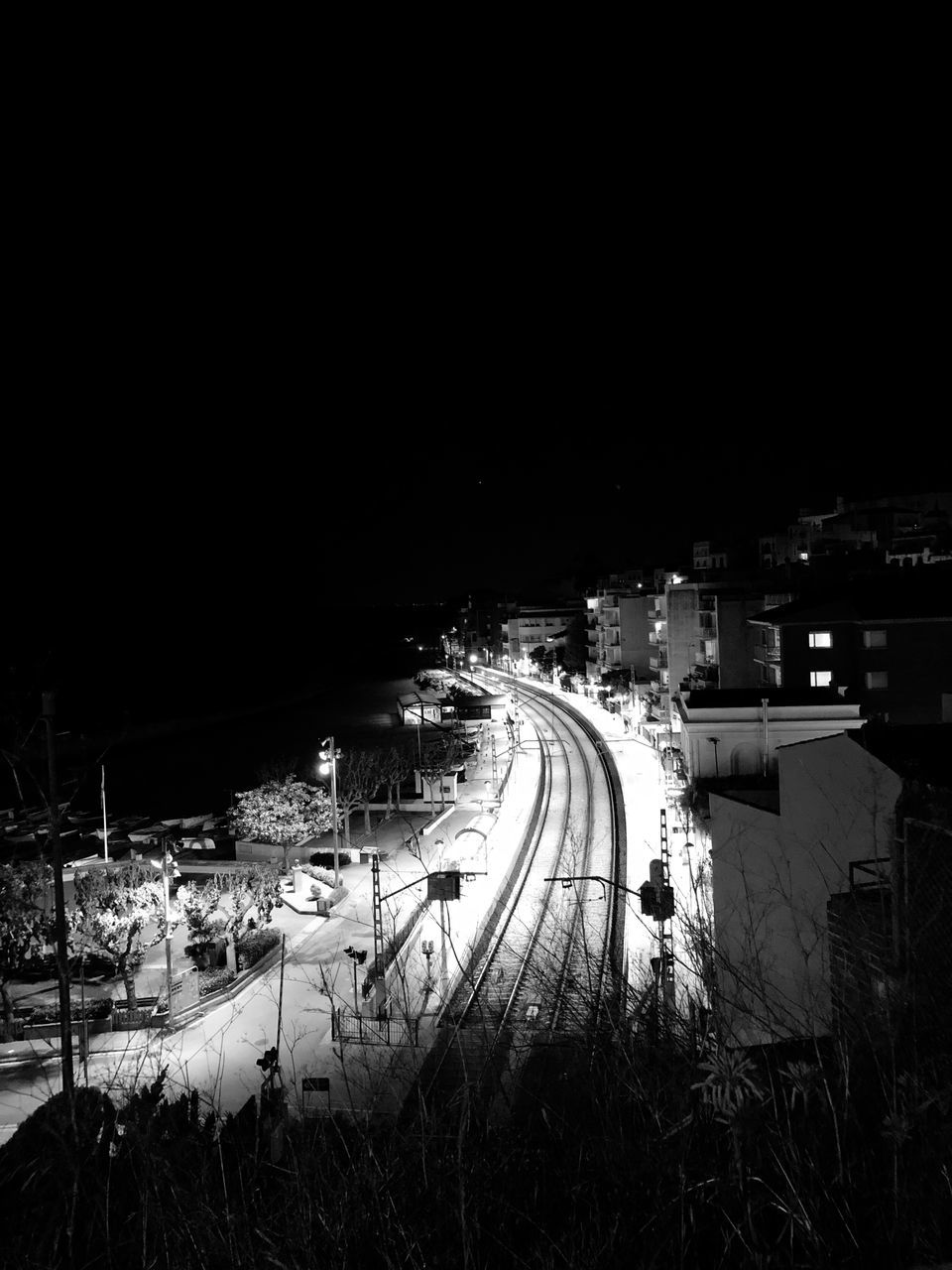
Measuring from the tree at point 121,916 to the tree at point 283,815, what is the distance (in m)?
3.21

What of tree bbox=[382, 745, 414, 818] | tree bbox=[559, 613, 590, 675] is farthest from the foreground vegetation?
tree bbox=[559, 613, 590, 675]

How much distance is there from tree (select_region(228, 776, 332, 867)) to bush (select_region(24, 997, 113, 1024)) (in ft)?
21.2

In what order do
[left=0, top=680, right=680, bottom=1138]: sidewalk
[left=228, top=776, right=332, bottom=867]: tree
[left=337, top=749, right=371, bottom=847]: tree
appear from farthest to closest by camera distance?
[left=337, top=749, right=371, bottom=847]: tree < [left=228, top=776, right=332, bottom=867]: tree < [left=0, top=680, right=680, bottom=1138]: sidewalk

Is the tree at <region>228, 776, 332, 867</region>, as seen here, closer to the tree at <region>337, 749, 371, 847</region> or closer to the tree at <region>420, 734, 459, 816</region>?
the tree at <region>337, 749, 371, 847</region>

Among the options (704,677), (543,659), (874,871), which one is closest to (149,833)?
(704,677)

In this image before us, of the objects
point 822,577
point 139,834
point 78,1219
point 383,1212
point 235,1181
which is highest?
point 822,577

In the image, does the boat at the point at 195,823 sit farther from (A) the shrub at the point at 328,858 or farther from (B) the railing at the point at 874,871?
(B) the railing at the point at 874,871

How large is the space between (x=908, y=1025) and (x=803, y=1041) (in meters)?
0.99

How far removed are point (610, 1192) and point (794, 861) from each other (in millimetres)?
5291

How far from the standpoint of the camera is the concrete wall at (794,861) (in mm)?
6562

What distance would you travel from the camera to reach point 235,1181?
418cm

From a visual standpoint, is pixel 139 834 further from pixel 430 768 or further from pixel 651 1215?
pixel 651 1215

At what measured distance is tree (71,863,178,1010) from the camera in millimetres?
10797

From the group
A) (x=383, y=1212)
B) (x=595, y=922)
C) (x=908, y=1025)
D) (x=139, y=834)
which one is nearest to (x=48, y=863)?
(x=139, y=834)
